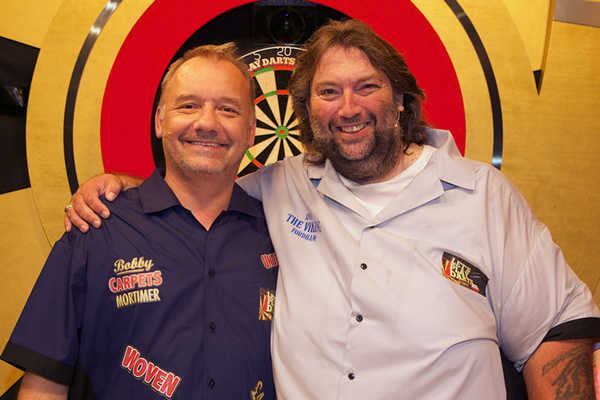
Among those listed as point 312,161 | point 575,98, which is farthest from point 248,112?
point 575,98

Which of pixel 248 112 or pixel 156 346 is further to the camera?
pixel 248 112

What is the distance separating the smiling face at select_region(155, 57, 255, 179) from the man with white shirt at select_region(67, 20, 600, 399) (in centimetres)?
30

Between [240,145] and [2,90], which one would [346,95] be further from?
[2,90]

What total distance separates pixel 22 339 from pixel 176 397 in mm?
524

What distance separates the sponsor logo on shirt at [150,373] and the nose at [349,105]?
1.10 metres

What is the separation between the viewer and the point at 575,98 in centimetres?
239

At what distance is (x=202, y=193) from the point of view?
1912 mm

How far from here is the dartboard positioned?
2418 mm

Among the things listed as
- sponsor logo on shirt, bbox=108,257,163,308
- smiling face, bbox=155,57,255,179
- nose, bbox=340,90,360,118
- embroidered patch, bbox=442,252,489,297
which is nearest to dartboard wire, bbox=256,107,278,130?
smiling face, bbox=155,57,255,179

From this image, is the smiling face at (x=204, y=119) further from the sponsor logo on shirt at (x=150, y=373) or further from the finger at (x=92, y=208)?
the sponsor logo on shirt at (x=150, y=373)

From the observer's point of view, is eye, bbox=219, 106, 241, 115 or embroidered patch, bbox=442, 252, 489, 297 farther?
eye, bbox=219, 106, 241, 115

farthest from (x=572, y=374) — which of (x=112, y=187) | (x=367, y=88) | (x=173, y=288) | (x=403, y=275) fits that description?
(x=112, y=187)

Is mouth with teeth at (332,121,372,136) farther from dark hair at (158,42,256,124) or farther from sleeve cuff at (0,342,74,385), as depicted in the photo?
sleeve cuff at (0,342,74,385)

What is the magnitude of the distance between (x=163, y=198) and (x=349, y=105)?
2.60ft
